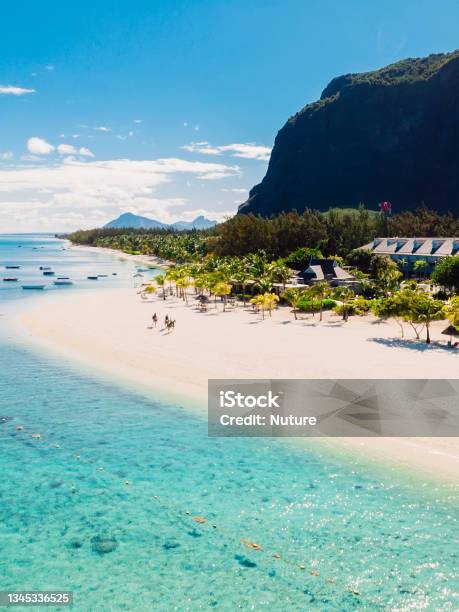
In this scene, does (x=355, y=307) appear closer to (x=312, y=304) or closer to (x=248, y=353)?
(x=312, y=304)

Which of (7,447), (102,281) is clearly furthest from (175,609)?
(102,281)

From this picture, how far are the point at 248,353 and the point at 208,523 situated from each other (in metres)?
20.3

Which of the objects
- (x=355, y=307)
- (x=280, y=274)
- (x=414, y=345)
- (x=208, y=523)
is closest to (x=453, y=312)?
(x=414, y=345)

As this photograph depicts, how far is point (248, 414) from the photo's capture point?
93.2ft

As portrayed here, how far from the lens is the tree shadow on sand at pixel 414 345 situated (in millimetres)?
36875

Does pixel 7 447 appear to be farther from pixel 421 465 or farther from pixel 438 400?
pixel 438 400

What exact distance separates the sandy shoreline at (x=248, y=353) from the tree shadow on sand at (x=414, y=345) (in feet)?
1.05

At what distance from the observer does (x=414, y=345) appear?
38281mm

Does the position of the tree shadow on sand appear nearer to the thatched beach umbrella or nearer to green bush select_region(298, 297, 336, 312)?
the thatched beach umbrella

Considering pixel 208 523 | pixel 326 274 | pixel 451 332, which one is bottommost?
pixel 208 523

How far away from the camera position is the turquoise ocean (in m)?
14.6

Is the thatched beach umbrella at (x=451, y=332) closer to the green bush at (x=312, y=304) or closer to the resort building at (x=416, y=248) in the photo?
the green bush at (x=312, y=304)

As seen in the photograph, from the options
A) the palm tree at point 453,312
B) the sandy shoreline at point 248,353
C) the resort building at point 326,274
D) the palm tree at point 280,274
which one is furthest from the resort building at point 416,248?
the palm tree at point 453,312

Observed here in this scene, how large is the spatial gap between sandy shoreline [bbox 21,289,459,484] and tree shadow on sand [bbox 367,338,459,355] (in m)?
0.32
